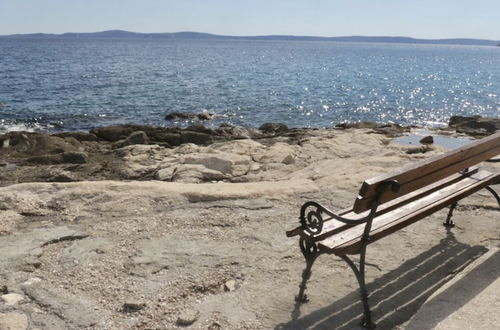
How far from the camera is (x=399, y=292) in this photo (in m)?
4.05

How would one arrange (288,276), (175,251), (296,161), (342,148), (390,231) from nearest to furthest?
(390,231) → (288,276) → (175,251) → (296,161) → (342,148)

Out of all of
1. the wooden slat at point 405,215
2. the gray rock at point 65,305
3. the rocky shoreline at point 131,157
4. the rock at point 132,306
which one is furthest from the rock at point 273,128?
the rock at point 132,306

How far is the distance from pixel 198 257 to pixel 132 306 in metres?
0.95

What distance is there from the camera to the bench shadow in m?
3.62

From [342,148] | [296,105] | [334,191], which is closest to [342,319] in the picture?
[334,191]

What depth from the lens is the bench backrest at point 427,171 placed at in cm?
350

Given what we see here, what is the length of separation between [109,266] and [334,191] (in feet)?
10.1

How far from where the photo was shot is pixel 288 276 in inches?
170

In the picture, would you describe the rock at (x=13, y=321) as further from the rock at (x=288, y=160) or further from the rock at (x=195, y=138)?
the rock at (x=195, y=138)

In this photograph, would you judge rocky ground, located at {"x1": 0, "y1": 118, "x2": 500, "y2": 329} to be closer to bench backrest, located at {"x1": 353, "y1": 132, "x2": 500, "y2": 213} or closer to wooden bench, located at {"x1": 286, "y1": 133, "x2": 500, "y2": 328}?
wooden bench, located at {"x1": 286, "y1": 133, "x2": 500, "y2": 328}

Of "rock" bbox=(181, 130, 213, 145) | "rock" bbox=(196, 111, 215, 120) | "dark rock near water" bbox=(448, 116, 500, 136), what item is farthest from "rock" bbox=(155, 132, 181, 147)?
"dark rock near water" bbox=(448, 116, 500, 136)

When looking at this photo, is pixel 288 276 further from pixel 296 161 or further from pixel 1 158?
pixel 1 158

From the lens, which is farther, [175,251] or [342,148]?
[342,148]

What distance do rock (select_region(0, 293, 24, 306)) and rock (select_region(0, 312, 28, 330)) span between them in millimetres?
178
